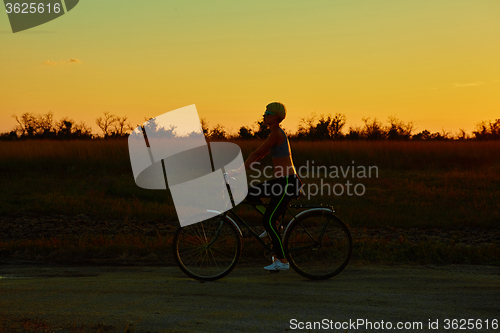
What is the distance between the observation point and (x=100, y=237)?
9.62 m

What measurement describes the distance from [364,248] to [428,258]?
0.99m

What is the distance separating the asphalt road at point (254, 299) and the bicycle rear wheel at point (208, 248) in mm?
210

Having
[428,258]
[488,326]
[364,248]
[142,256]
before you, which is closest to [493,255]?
[428,258]

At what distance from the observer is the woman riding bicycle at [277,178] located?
612cm

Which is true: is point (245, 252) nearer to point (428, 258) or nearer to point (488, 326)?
point (428, 258)

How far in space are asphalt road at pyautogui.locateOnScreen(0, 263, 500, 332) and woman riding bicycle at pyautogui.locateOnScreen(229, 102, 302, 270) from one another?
0.74 meters

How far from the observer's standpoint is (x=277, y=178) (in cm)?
623

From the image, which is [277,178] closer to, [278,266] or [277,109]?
[277,109]

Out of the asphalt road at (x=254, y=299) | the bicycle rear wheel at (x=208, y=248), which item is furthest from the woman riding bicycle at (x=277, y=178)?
the asphalt road at (x=254, y=299)

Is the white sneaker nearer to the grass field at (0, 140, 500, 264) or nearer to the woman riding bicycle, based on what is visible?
the woman riding bicycle

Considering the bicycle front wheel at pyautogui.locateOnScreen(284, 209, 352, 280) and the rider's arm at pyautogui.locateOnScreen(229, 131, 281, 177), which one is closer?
the rider's arm at pyautogui.locateOnScreen(229, 131, 281, 177)

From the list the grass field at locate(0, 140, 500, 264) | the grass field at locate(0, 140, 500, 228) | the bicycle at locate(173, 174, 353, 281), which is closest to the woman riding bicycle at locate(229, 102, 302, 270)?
the bicycle at locate(173, 174, 353, 281)

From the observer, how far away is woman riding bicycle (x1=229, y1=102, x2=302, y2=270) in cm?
612

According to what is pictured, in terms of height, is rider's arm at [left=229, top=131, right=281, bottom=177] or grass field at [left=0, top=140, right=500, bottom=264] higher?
rider's arm at [left=229, top=131, right=281, bottom=177]
